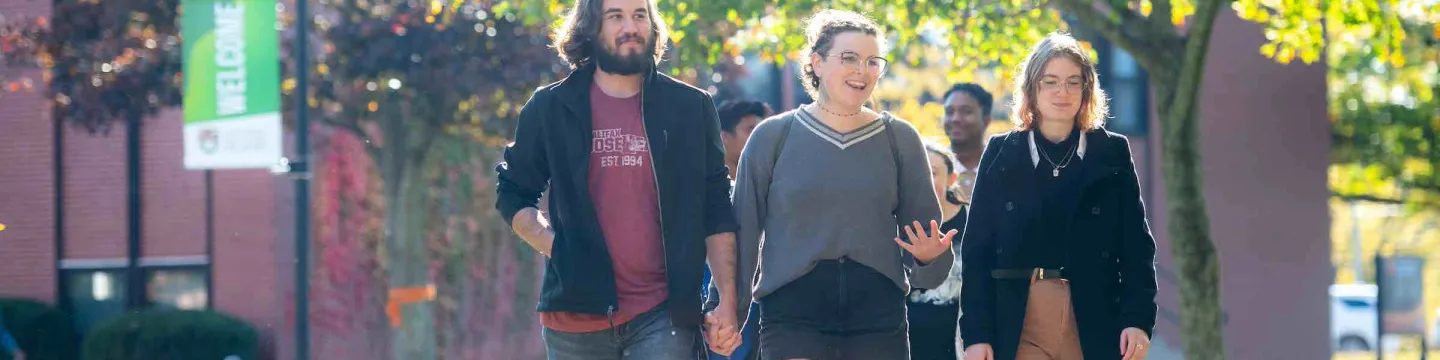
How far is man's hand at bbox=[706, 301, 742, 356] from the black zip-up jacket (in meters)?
0.10

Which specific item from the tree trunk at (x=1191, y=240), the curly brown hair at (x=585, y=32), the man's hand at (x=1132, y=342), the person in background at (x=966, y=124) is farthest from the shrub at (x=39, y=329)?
the man's hand at (x=1132, y=342)

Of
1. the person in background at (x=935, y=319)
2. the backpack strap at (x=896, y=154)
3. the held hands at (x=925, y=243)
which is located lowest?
the person in background at (x=935, y=319)

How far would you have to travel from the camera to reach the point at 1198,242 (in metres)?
11.0

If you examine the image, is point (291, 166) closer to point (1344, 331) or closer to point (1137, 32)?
point (1137, 32)

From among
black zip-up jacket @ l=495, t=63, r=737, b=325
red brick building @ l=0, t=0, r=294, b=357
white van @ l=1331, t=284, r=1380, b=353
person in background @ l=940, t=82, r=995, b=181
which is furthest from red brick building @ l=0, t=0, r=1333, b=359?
white van @ l=1331, t=284, r=1380, b=353

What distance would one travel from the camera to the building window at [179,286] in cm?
1702

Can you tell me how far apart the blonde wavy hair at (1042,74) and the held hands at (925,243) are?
48 cm

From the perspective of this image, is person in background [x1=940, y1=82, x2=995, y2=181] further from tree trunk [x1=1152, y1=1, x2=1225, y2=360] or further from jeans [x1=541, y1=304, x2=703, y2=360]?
tree trunk [x1=1152, y1=1, x2=1225, y2=360]

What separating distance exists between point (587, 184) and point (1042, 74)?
54.2 inches

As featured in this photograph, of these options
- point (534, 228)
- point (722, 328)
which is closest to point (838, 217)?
point (722, 328)

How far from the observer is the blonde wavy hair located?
514 centimetres

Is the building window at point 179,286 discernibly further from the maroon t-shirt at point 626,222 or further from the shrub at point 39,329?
the maroon t-shirt at point 626,222

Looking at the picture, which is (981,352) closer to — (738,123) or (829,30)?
(829,30)

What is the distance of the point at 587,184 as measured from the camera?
15.5 ft
